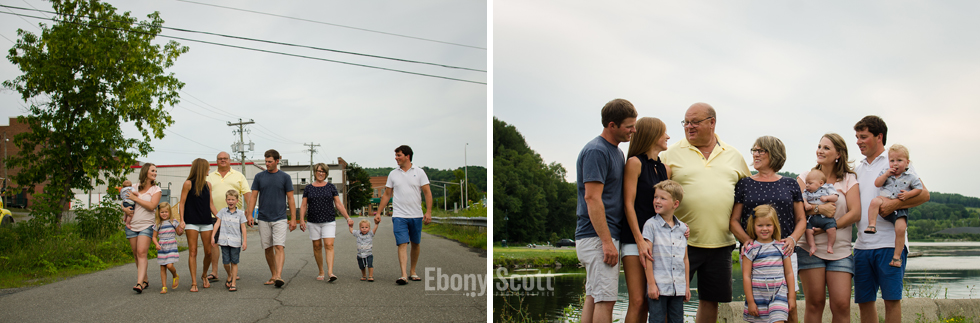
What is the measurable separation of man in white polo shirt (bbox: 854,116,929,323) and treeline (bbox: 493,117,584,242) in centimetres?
4165

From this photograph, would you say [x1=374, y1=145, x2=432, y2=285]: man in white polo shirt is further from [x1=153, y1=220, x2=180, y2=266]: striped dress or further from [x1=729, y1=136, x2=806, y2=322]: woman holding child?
[x1=729, y1=136, x2=806, y2=322]: woman holding child

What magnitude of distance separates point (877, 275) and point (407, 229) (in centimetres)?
425

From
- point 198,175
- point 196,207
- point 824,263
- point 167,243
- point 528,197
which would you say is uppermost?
point 198,175

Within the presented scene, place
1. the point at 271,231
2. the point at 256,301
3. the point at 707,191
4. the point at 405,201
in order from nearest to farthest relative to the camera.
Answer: the point at 707,191 < the point at 256,301 < the point at 271,231 < the point at 405,201

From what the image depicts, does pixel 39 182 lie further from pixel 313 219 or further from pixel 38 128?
pixel 313 219

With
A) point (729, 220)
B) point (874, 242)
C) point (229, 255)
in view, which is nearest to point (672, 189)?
point (729, 220)

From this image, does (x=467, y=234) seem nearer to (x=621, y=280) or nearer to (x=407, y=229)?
(x=407, y=229)

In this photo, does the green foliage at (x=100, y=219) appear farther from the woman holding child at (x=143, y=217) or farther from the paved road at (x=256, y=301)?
the woman holding child at (x=143, y=217)

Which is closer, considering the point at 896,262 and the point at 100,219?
the point at 896,262

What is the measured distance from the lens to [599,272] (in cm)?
282

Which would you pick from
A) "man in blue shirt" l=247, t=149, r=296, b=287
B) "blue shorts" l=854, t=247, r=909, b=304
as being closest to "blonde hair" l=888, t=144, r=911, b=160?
"blue shorts" l=854, t=247, r=909, b=304

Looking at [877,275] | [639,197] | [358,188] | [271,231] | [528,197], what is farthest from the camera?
[358,188]

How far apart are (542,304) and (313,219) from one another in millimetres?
9827

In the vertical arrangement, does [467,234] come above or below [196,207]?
below
